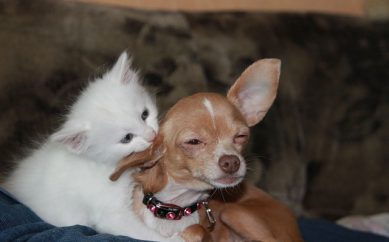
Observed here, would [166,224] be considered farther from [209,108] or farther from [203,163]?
[209,108]

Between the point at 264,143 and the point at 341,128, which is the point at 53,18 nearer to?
the point at 264,143

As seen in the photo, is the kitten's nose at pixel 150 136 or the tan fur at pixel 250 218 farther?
the tan fur at pixel 250 218

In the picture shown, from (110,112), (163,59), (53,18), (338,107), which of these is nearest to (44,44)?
(53,18)

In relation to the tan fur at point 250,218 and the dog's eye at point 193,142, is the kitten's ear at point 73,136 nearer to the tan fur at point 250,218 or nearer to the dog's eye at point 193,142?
the dog's eye at point 193,142

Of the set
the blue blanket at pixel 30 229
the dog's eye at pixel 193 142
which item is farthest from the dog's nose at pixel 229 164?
the blue blanket at pixel 30 229

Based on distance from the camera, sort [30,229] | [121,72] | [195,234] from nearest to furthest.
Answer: [30,229], [195,234], [121,72]

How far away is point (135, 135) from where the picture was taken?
1865 mm

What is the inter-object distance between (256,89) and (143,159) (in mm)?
525

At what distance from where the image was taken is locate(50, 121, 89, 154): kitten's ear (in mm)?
1796

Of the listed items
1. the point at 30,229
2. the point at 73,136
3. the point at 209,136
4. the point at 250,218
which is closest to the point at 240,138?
the point at 209,136

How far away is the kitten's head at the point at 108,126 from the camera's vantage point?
1.85 meters

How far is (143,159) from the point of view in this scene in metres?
1.87

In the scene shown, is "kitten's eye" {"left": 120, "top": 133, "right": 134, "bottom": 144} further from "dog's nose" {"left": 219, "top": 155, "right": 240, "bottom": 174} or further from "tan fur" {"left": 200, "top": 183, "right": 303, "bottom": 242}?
"tan fur" {"left": 200, "top": 183, "right": 303, "bottom": 242}

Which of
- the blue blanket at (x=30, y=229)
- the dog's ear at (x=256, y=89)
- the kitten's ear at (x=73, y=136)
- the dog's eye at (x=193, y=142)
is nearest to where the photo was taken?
the blue blanket at (x=30, y=229)
